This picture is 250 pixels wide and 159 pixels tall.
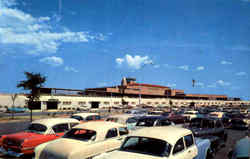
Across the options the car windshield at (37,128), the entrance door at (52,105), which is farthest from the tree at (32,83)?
the entrance door at (52,105)

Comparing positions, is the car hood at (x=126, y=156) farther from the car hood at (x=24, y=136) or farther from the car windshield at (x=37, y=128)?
the car windshield at (x=37, y=128)

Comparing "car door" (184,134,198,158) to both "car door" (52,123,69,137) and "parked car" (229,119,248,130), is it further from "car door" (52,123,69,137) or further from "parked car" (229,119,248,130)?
"parked car" (229,119,248,130)

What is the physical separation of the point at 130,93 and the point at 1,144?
80340 mm

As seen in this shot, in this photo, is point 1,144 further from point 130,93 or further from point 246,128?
point 130,93

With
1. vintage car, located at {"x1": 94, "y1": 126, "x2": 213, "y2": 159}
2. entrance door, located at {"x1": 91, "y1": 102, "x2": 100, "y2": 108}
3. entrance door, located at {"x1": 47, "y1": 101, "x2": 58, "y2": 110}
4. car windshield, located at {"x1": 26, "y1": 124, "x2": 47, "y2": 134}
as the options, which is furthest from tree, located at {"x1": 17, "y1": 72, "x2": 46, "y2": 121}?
entrance door, located at {"x1": 91, "y1": 102, "x2": 100, "y2": 108}

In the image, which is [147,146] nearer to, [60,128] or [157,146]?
[157,146]

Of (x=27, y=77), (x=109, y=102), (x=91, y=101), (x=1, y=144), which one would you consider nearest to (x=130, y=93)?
(x=109, y=102)

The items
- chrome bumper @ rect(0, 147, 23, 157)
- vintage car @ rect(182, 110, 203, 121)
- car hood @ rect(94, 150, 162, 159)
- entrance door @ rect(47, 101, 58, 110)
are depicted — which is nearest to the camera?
car hood @ rect(94, 150, 162, 159)

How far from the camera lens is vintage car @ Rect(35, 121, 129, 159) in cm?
640

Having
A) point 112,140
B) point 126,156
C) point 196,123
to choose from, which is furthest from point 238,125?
point 126,156

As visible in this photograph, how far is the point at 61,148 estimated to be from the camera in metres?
6.53

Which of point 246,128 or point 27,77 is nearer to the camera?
point 246,128

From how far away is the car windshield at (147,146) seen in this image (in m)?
5.34

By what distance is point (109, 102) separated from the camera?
241 feet
